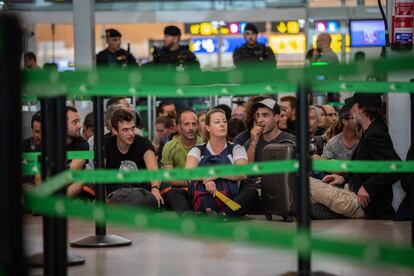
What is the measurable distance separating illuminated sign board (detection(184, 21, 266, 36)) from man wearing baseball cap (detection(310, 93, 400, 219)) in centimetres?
1391

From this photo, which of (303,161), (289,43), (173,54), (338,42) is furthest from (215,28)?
(303,161)

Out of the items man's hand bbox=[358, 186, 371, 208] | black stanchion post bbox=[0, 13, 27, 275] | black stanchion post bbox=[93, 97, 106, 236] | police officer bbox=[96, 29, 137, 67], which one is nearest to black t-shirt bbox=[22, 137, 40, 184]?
black stanchion post bbox=[93, 97, 106, 236]

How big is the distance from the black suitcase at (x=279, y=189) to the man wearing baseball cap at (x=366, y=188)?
0.33 meters

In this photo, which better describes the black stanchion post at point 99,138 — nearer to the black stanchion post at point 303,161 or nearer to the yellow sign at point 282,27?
the black stanchion post at point 303,161

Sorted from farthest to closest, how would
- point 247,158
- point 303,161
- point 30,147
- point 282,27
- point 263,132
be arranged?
point 282,27
point 30,147
point 263,132
point 247,158
point 303,161

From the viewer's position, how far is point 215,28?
24391mm

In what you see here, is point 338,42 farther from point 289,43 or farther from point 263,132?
point 263,132

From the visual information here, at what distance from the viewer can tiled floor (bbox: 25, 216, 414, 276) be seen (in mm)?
6176

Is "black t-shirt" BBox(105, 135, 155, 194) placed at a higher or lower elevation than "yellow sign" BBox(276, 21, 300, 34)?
lower

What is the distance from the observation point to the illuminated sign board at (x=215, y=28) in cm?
2339

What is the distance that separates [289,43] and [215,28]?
2.41 m

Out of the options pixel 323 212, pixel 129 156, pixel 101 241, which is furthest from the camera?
pixel 129 156

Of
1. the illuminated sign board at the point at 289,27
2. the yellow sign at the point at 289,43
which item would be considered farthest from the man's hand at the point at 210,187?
the yellow sign at the point at 289,43

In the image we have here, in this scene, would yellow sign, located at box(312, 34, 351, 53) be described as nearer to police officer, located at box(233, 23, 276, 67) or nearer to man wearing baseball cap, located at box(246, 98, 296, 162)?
police officer, located at box(233, 23, 276, 67)
